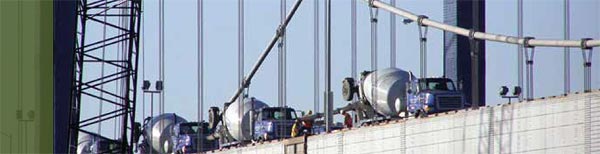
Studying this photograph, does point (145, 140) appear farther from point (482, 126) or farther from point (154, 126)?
point (482, 126)

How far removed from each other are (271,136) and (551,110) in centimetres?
4520

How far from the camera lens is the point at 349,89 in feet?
307

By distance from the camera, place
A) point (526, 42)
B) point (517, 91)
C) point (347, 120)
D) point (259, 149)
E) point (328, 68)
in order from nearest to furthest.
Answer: point (526, 42)
point (517, 91)
point (328, 68)
point (259, 149)
point (347, 120)

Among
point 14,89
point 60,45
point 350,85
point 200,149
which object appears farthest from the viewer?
point 200,149

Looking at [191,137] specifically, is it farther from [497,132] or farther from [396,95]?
[497,132]

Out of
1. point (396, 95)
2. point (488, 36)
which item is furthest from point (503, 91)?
point (396, 95)

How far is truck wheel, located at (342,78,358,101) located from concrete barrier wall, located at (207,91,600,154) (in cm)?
1546

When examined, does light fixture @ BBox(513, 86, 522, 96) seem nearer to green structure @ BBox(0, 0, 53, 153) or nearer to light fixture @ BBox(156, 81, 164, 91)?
green structure @ BBox(0, 0, 53, 153)

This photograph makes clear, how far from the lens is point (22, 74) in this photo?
4766 centimetres

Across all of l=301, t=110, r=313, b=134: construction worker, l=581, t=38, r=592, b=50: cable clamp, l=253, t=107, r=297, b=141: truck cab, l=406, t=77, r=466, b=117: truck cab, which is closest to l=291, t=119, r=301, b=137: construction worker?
l=301, t=110, r=313, b=134: construction worker

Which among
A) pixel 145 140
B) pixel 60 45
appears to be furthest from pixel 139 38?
pixel 145 140

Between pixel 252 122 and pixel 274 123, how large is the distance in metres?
3.18

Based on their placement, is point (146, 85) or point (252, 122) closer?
point (252, 122)

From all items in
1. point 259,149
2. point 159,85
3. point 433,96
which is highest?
point 159,85
